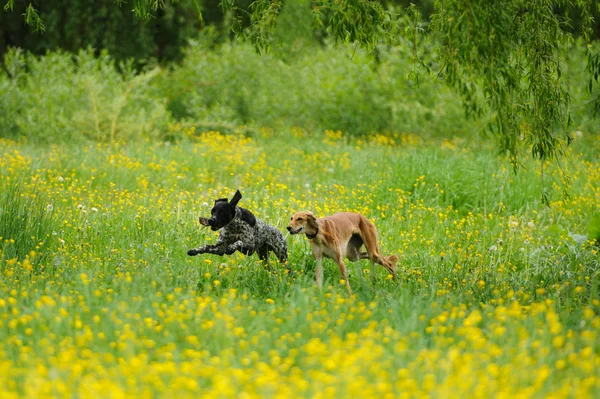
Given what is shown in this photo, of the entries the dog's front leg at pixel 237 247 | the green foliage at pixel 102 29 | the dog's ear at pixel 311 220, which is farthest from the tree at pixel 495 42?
the green foliage at pixel 102 29

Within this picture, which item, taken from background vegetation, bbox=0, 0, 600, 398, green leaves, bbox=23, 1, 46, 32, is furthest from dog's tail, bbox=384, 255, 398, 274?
green leaves, bbox=23, 1, 46, 32

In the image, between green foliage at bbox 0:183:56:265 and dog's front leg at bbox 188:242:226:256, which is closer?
dog's front leg at bbox 188:242:226:256

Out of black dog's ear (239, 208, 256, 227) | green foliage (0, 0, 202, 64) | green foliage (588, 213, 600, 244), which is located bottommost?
green foliage (588, 213, 600, 244)

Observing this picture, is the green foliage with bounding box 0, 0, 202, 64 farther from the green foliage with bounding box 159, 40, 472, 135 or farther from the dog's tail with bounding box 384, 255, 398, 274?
the dog's tail with bounding box 384, 255, 398, 274

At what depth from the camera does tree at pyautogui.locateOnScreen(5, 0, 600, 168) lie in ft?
20.4

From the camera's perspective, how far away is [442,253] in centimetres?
826

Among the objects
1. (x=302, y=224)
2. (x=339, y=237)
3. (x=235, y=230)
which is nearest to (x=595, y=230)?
(x=339, y=237)

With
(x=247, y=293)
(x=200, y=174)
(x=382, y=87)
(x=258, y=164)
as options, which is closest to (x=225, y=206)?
(x=247, y=293)

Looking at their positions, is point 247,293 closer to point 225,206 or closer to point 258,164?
point 225,206

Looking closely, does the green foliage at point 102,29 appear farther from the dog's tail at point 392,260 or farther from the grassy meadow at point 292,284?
the dog's tail at point 392,260

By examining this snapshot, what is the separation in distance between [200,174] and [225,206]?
6.10 metres

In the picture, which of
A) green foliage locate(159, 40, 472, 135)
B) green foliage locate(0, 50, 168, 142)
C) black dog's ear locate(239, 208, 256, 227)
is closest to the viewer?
black dog's ear locate(239, 208, 256, 227)

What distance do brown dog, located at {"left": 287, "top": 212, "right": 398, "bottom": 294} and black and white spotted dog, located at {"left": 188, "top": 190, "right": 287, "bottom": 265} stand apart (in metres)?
0.46

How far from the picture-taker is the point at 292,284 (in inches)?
258
